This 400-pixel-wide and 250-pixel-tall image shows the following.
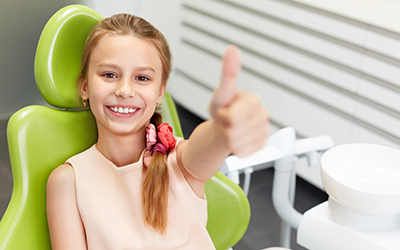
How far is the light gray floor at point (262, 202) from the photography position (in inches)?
71.9

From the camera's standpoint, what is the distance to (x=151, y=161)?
3.33 ft

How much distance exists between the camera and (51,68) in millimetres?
1090

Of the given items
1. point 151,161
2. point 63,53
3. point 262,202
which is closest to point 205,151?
point 151,161

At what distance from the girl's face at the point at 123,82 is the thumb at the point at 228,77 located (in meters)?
0.46

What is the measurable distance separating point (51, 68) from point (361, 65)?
126 cm

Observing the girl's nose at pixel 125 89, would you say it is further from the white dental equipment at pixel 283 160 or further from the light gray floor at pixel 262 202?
the light gray floor at pixel 262 202

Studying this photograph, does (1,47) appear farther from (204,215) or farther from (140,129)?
(204,215)

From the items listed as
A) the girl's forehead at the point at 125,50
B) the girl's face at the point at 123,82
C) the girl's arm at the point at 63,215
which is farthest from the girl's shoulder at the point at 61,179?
the girl's forehead at the point at 125,50

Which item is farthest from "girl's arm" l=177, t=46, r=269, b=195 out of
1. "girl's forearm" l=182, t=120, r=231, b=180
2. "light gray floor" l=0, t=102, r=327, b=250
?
"light gray floor" l=0, t=102, r=327, b=250

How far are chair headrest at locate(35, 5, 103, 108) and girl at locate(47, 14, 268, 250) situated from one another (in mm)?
72

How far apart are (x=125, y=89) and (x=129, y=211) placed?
→ 272 mm

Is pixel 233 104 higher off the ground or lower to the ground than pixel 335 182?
higher

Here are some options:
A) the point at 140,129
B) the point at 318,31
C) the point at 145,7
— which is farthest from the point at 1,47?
the point at 145,7

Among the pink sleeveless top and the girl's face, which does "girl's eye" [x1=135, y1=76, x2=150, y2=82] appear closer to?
the girl's face
